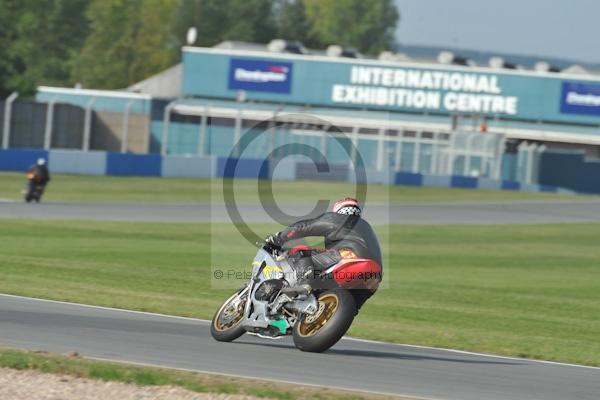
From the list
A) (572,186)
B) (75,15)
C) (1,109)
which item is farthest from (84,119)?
(75,15)

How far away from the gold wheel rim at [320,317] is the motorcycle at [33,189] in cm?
2324

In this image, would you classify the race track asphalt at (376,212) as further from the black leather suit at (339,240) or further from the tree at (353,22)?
the tree at (353,22)

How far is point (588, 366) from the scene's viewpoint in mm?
12898

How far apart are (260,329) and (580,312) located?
8.27 meters

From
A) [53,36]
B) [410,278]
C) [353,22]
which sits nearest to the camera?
[410,278]

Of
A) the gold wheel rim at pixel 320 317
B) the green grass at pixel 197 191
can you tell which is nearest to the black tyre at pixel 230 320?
the gold wheel rim at pixel 320 317

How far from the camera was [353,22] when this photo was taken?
141000mm

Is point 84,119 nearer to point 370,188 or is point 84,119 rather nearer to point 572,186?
point 370,188

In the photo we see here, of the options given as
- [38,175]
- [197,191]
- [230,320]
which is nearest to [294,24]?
[197,191]

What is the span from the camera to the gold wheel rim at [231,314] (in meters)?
12.0

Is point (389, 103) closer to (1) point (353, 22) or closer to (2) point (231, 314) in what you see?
(2) point (231, 314)

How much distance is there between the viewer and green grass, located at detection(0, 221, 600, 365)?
15.3m

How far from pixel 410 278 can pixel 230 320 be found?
1082cm

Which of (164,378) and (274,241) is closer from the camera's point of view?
(164,378)
